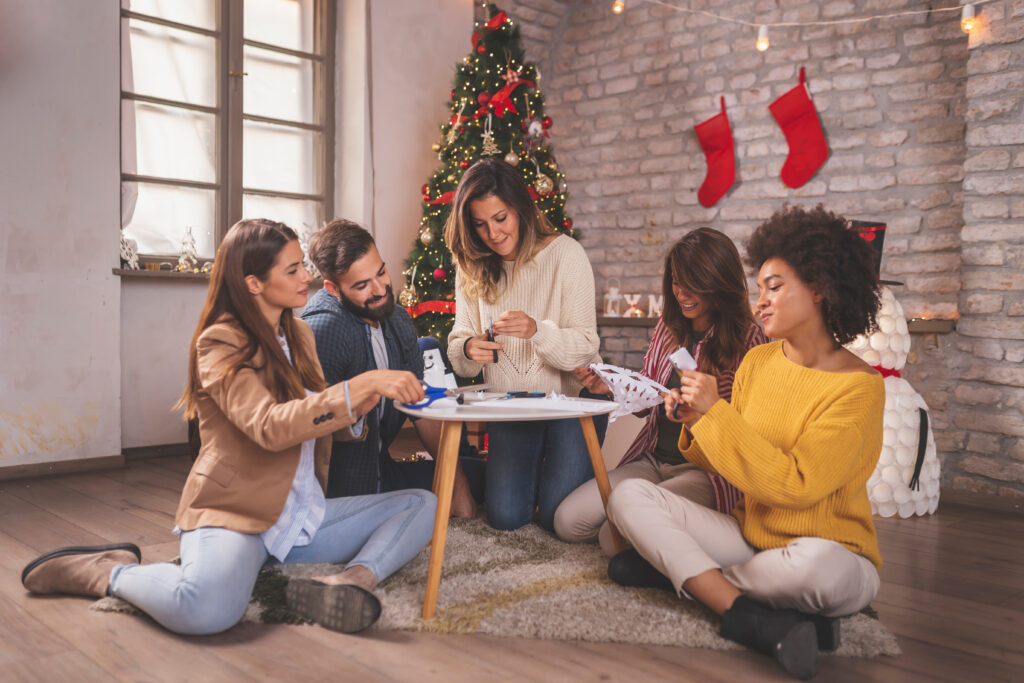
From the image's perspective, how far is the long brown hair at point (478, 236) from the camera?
2.46 metres

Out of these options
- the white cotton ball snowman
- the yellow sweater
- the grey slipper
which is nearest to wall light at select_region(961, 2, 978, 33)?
the white cotton ball snowman

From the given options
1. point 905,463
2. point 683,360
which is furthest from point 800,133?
point 683,360

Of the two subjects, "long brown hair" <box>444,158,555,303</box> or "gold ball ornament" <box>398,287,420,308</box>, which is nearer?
"long brown hair" <box>444,158,555,303</box>

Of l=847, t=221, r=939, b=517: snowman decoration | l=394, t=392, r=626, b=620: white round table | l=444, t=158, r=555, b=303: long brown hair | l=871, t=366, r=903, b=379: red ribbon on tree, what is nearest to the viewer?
l=394, t=392, r=626, b=620: white round table

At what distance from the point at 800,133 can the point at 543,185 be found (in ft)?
4.55

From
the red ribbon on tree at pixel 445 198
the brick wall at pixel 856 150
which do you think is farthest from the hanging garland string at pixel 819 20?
the red ribbon on tree at pixel 445 198

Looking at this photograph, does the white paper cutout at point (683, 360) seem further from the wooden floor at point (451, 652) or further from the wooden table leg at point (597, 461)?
the wooden floor at point (451, 652)

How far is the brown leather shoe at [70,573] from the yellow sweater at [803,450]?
1398mm

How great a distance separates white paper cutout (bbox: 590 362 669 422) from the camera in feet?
6.49

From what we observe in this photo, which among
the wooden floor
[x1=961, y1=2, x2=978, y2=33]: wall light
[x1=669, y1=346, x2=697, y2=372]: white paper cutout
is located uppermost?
[x1=961, y1=2, x2=978, y2=33]: wall light

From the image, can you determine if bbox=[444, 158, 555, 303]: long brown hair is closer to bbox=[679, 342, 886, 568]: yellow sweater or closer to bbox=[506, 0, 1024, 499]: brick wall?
bbox=[679, 342, 886, 568]: yellow sweater

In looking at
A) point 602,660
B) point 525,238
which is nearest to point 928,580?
point 602,660

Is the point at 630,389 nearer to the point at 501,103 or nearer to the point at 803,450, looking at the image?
the point at 803,450

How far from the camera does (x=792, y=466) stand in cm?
164
